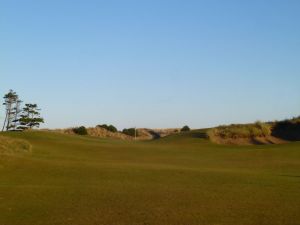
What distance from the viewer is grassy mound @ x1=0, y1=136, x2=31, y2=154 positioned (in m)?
24.8

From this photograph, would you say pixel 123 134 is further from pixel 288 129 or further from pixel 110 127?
pixel 288 129

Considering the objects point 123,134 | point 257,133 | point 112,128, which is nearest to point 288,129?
point 257,133

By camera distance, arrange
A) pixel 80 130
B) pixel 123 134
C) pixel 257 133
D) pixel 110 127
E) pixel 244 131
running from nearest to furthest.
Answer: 1. pixel 244 131
2. pixel 257 133
3. pixel 80 130
4. pixel 123 134
5. pixel 110 127

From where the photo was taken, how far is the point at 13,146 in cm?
2627

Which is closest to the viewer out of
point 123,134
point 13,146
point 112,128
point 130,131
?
point 13,146

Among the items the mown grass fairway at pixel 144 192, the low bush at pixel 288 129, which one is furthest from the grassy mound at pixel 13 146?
the low bush at pixel 288 129

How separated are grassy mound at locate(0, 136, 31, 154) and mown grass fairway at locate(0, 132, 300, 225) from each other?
0.52 meters

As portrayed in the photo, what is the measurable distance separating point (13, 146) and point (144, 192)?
13.3 metres

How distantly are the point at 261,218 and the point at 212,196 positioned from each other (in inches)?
135

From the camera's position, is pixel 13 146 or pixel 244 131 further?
pixel 244 131

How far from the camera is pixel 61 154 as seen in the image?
28547mm

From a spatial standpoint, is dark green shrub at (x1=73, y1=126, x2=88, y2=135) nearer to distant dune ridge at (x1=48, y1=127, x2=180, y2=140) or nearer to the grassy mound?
distant dune ridge at (x1=48, y1=127, x2=180, y2=140)

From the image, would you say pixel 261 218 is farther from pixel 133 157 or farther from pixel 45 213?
pixel 133 157

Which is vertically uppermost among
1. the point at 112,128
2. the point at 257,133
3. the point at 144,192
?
the point at 112,128
